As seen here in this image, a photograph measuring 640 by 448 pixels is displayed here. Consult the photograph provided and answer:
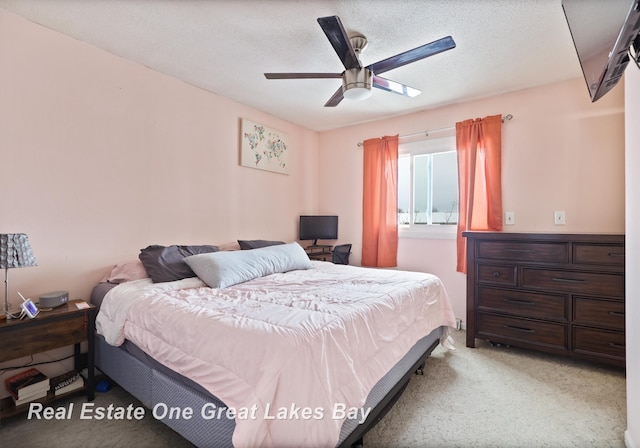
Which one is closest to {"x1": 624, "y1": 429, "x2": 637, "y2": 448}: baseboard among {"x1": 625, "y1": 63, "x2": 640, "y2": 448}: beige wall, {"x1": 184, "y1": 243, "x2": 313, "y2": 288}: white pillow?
{"x1": 625, "y1": 63, "x2": 640, "y2": 448}: beige wall

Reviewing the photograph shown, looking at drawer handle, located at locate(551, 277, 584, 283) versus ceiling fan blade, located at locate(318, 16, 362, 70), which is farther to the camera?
drawer handle, located at locate(551, 277, 584, 283)

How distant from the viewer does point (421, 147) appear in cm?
340

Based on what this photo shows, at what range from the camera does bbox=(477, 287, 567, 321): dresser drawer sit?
229 centimetres

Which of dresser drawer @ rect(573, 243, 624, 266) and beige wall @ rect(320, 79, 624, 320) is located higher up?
beige wall @ rect(320, 79, 624, 320)

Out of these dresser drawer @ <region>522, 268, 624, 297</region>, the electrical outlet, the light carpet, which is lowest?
the light carpet

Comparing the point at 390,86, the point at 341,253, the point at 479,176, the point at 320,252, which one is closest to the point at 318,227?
the point at 320,252

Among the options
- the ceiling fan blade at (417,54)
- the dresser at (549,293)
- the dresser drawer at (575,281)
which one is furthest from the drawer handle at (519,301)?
the ceiling fan blade at (417,54)

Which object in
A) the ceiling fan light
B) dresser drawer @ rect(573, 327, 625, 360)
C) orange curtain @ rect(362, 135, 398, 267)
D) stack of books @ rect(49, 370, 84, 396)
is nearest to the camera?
stack of books @ rect(49, 370, 84, 396)

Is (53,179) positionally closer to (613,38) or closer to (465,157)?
(613,38)

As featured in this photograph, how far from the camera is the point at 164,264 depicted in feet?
7.00

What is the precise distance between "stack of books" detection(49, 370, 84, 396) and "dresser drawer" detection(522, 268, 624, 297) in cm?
333

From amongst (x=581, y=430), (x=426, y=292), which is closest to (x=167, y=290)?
(x=426, y=292)

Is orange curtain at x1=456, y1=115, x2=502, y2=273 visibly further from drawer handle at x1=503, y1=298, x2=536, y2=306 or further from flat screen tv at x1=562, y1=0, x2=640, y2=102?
flat screen tv at x1=562, y1=0, x2=640, y2=102

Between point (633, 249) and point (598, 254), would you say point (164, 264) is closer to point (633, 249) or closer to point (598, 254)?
point (633, 249)
